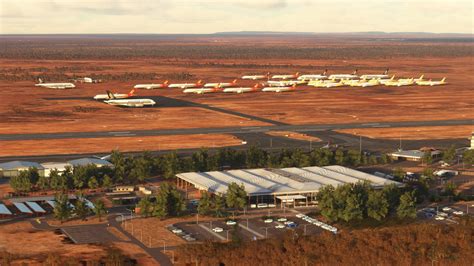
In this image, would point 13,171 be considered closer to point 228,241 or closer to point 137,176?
point 137,176

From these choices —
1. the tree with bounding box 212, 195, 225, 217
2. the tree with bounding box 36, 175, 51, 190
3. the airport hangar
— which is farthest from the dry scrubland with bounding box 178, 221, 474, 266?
the tree with bounding box 36, 175, 51, 190

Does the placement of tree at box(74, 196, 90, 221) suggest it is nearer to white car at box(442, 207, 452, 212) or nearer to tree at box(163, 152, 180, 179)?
tree at box(163, 152, 180, 179)

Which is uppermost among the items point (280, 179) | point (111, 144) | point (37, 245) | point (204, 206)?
point (204, 206)

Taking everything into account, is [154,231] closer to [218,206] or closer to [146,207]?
[146,207]

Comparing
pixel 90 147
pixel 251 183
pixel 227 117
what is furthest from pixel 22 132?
pixel 251 183

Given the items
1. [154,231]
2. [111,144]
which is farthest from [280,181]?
[111,144]

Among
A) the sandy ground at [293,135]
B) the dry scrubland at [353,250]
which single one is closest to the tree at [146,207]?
the dry scrubland at [353,250]
